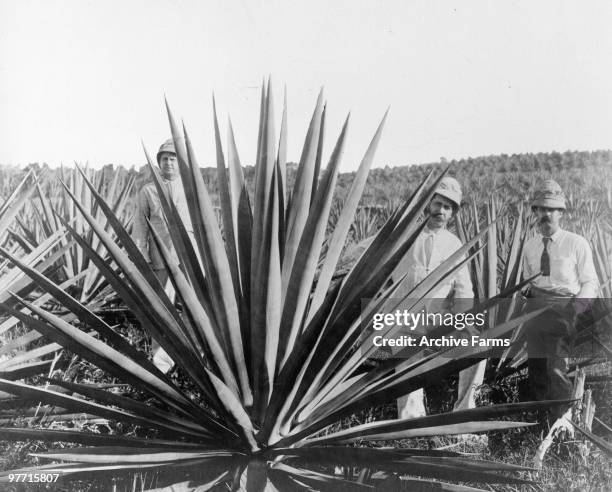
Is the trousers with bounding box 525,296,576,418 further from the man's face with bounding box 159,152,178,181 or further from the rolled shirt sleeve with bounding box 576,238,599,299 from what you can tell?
the man's face with bounding box 159,152,178,181

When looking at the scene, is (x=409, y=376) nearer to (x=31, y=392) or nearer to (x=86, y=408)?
(x=86, y=408)

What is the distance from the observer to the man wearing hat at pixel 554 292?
2.93 metres

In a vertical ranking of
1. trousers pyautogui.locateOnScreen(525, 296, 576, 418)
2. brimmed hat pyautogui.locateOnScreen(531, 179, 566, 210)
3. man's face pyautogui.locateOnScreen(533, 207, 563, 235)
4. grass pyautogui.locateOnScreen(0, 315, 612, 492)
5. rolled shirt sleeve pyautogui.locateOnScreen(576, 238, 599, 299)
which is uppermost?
brimmed hat pyautogui.locateOnScreen(531, 179, 566, 210)

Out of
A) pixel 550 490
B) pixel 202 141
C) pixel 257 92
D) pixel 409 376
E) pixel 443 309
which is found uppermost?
pixel 257 92

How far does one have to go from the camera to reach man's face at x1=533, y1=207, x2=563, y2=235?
308 centimetres

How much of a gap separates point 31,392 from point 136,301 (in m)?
0.40

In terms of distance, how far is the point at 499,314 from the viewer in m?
3.40

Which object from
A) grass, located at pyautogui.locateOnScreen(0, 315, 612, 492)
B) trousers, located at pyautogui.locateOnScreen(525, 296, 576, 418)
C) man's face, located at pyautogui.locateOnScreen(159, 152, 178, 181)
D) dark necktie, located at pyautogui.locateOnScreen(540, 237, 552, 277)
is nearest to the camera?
grass, located at pyautogui.locateOnScreen(0, 315, 612, 492)

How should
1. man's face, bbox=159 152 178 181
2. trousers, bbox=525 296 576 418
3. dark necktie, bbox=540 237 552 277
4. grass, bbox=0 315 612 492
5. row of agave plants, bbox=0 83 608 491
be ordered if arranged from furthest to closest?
man's face, bbox=159 152 178 181 → dark necktie, bbox=540 237 552 277 → trousers, bbox=525 296 576 418 → grass, bbox=0 315 612 492 → row of agave plants, bbox=0 83 608 491

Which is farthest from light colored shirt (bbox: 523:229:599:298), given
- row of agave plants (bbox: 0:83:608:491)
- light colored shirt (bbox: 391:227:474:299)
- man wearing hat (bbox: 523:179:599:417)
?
row of agave plants (bbox: 0:83:608:491)

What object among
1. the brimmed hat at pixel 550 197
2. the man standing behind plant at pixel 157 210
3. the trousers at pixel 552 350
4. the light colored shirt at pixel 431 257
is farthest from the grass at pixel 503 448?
the brimmed hat at pixel 550 197

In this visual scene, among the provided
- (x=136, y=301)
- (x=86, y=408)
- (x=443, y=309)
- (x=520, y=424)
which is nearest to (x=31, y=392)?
(x=86, y=408)

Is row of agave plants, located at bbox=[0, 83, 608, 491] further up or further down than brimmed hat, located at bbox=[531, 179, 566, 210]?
further down

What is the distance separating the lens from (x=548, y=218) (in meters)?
3.10
